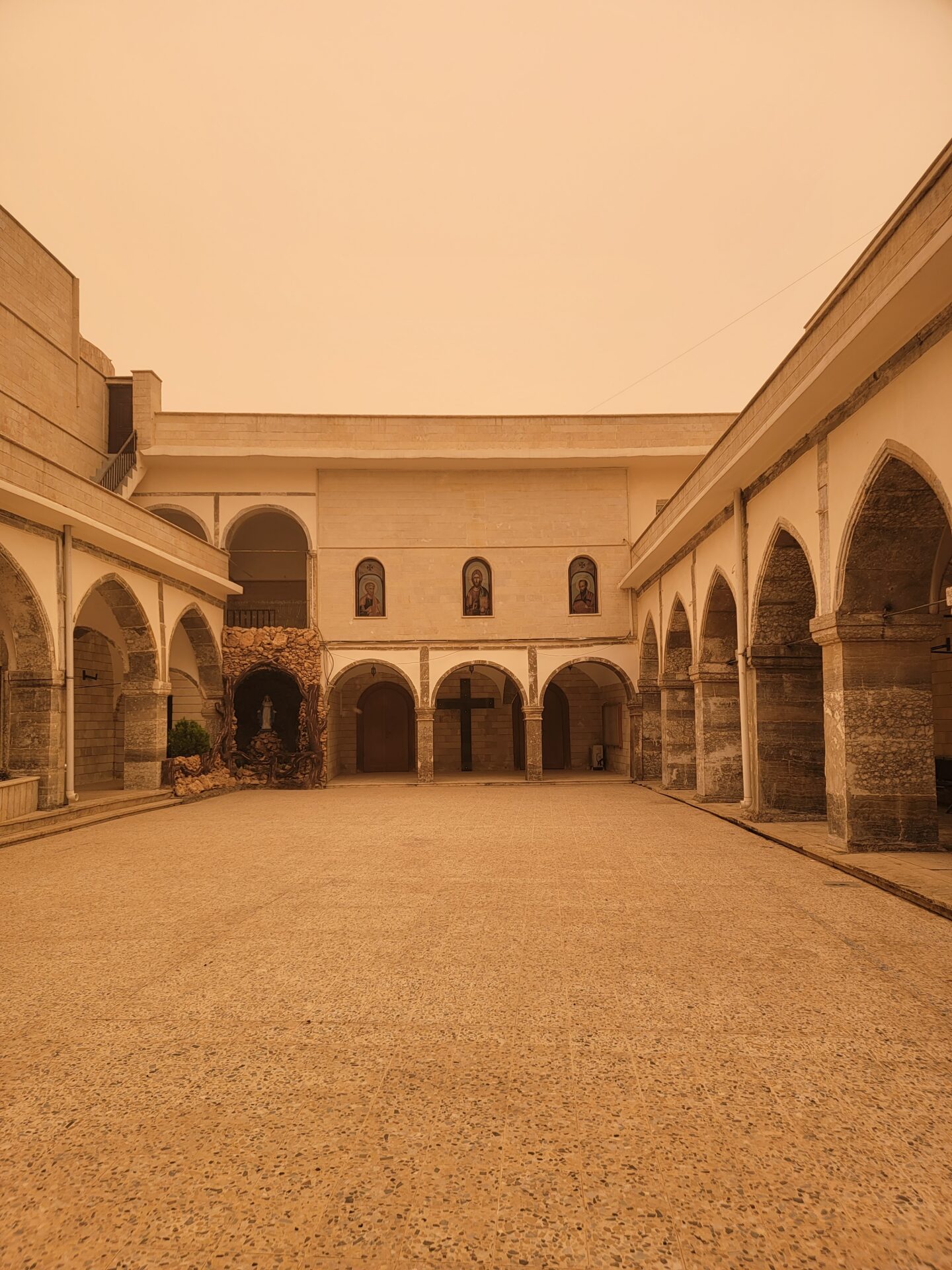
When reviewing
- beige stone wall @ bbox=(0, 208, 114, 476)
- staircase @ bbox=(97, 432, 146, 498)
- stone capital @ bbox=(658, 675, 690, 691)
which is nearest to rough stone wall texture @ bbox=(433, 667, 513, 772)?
stone capital @ bbox=(658, 675, 690, 691)

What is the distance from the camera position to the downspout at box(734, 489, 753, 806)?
40.8ft

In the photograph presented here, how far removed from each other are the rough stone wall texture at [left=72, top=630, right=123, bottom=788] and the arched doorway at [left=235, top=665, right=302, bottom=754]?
3.01 m

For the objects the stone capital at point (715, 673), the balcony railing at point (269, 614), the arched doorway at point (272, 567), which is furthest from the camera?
the arched doorway at point (272, 567)

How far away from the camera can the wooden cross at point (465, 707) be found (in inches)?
948

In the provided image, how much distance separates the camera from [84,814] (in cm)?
1389

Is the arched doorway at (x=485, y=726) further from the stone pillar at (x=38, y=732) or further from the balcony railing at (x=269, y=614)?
the stone pillar at (x=38, y=732)

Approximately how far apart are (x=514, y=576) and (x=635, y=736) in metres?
4.90

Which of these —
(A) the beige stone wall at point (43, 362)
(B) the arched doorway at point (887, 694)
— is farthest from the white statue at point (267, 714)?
(B) the arched doorway at point (887, 694)

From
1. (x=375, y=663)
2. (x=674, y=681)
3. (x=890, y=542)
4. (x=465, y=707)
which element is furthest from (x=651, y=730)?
(x=890, y=542)

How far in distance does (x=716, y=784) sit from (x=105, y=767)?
46.3 ft

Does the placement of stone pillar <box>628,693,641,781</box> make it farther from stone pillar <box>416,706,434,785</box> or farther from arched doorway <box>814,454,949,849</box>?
arched doorway <box>814,454,949,849</box>

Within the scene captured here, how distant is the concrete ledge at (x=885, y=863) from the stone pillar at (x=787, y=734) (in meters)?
0.29

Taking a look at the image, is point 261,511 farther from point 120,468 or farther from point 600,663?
point 600,663

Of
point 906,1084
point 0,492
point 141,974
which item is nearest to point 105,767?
point 0,492
